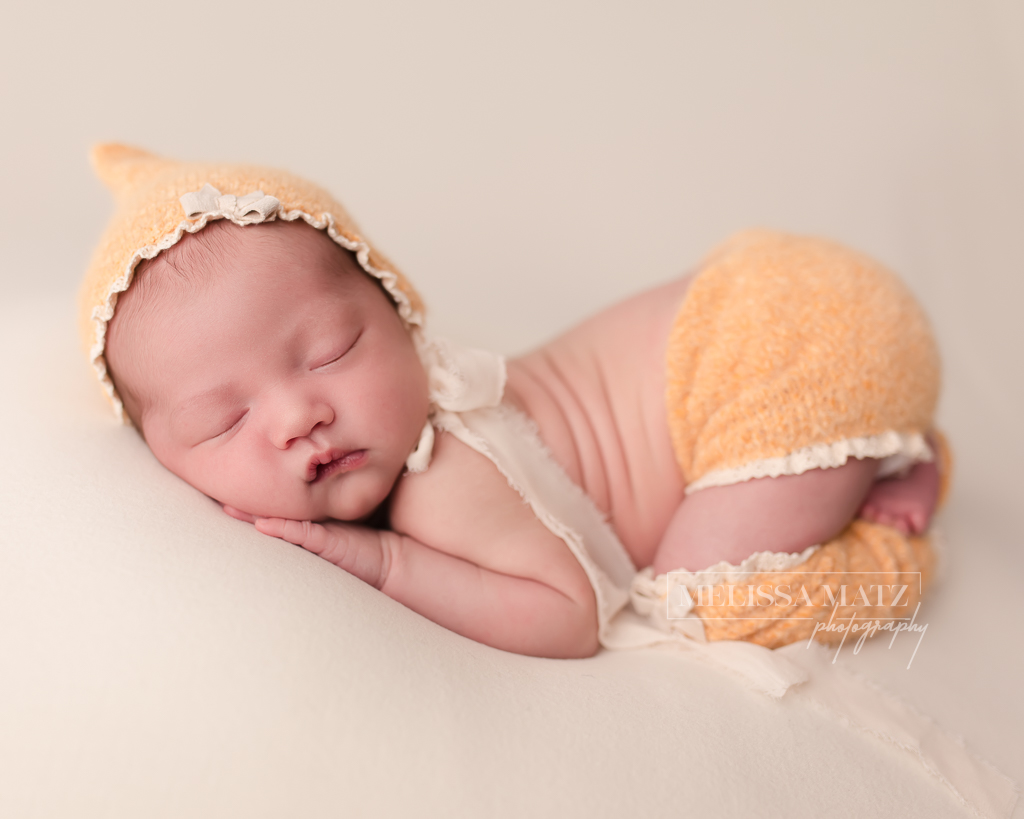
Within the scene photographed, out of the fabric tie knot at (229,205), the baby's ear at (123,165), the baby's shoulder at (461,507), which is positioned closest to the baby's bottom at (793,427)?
the baby's shoulder at (461,507)

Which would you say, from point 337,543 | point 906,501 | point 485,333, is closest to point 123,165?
point 337,543

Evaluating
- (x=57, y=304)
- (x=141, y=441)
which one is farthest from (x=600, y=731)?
(x=57, y=304)

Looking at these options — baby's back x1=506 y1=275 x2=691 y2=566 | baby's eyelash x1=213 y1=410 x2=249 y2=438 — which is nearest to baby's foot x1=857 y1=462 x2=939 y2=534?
baby's back x1=506 y1=275 x2=691 y2=566

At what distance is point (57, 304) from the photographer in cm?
188

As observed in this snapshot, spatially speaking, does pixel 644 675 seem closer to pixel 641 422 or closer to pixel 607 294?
pixel 641 422

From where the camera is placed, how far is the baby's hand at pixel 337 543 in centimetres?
137

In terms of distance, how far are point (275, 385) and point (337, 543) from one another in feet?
0.88

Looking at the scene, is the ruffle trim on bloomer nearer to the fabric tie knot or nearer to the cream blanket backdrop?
the cream blanket backdrop

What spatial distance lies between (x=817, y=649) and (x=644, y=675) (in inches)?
14.0

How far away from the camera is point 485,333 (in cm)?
243

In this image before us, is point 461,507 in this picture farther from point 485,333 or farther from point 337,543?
point 485,333

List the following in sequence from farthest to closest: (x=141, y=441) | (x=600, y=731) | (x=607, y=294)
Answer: (x=607, y=294), (x=141, y=441), (x=600, y=731)

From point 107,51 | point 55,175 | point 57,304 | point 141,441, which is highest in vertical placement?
point 107,51

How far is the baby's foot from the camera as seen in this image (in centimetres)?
176
